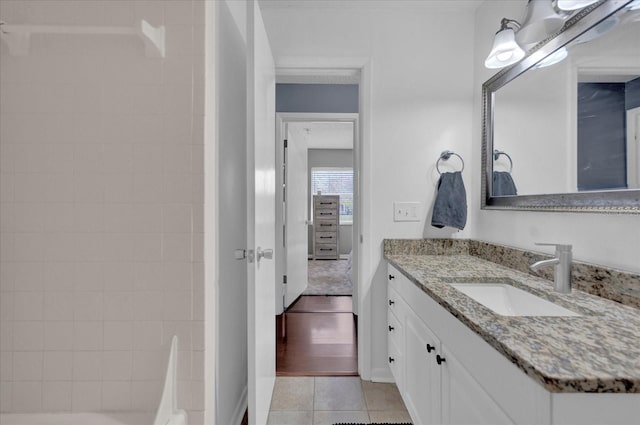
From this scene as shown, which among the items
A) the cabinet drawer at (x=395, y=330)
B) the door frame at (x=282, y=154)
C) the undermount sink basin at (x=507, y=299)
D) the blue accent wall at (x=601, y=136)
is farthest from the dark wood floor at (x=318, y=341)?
the blue accent wall at (x=601, y=136)

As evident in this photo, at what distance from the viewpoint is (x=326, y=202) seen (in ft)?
22.0

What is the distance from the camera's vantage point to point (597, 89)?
43.7 inches

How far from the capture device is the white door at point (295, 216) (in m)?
3.29

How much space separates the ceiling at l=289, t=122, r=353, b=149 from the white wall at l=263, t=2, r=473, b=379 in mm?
1663

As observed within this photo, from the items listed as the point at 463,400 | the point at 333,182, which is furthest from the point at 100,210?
the point at 333,182

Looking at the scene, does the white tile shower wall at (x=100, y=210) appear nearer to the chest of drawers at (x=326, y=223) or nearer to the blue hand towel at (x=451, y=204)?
the blue hand towel at (x=451, y=204)

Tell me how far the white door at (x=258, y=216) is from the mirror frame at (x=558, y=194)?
125 cm

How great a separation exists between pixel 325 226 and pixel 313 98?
3.81 metres

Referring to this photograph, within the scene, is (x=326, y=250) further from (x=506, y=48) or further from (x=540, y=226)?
(x=506, y=48)

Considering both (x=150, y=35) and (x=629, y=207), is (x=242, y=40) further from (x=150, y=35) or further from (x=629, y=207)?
(x=629, y=207)

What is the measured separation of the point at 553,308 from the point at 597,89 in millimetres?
794

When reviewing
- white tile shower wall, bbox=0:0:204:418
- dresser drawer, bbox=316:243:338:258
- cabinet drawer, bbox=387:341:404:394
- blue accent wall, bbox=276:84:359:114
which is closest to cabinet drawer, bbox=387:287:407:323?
cabinet drawer, bbox=387:341:404:394

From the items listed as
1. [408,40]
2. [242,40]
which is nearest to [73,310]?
[242,40]

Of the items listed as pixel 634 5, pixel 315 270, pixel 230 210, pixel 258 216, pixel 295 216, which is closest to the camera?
pixel 634 5
